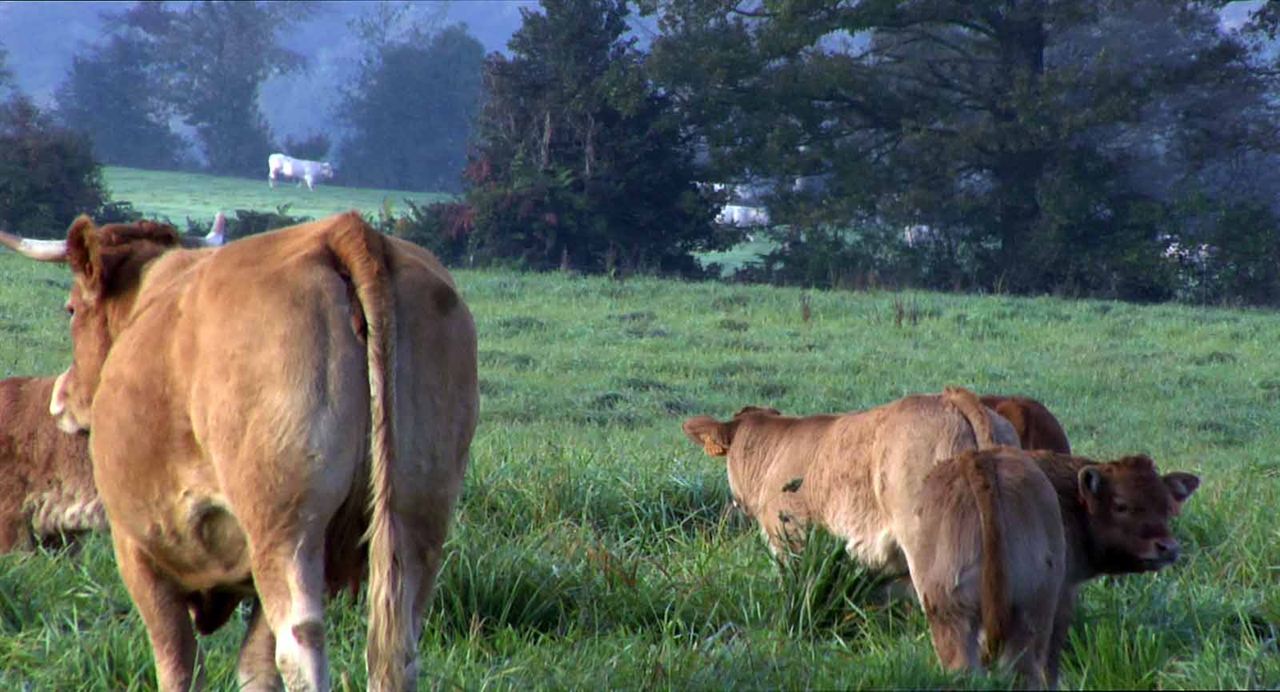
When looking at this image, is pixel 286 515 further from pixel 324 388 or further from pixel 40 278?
pixel 40 278

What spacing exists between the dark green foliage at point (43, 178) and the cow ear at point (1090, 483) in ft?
76.6

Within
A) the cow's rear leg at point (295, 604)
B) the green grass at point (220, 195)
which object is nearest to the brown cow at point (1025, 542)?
the cow's rear leg at point (295, 604)

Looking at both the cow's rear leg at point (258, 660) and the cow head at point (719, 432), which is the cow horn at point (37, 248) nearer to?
the cow's rear leg at point (258, 660)

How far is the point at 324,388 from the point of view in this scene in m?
3.90

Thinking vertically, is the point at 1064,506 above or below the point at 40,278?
above

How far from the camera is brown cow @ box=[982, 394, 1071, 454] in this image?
6.89 meters

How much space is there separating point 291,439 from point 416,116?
5523cm

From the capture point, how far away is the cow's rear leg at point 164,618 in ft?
14.5

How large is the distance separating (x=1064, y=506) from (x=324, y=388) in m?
2.64

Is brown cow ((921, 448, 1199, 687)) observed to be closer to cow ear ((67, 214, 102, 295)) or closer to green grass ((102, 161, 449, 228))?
cow ear ((67, 214, 102, 295))

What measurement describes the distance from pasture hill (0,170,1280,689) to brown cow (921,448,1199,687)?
15 centimetres

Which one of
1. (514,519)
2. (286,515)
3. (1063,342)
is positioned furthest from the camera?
(1063,342)

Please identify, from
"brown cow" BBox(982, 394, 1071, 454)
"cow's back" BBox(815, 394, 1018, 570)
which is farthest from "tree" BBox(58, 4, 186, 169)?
"cow's back" BBox(815, 394, 1018, 570)

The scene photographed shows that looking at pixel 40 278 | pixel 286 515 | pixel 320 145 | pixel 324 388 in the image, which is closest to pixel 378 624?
pixel 286 515
